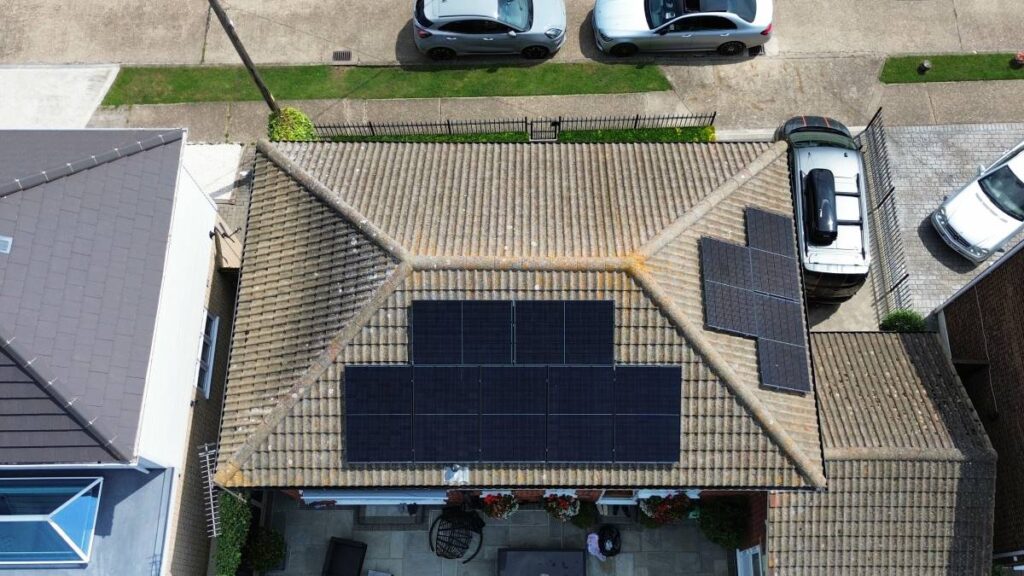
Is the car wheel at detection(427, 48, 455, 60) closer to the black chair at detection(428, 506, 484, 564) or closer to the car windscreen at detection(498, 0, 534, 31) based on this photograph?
the car windscreen at detection(498, 0, 534, 31)

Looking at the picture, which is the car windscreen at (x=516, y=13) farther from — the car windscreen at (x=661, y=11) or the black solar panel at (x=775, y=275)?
the black solar panel at (x=775, y=275)

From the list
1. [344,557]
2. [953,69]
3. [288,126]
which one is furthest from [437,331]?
[953,69]

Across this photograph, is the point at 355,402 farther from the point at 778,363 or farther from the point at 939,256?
the point at 939,256

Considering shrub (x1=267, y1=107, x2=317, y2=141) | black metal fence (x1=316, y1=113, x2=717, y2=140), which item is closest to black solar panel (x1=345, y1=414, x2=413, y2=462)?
shrub (x1=267, y1=107, x2=317, y2=141)

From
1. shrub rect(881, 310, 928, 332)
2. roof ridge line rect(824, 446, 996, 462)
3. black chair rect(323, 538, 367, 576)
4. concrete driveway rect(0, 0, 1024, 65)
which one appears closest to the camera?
roof ridge line rect(824, 446, 996, 462)

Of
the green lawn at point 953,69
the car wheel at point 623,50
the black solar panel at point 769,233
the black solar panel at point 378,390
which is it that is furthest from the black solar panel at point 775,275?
the green lawn at point 953,69
